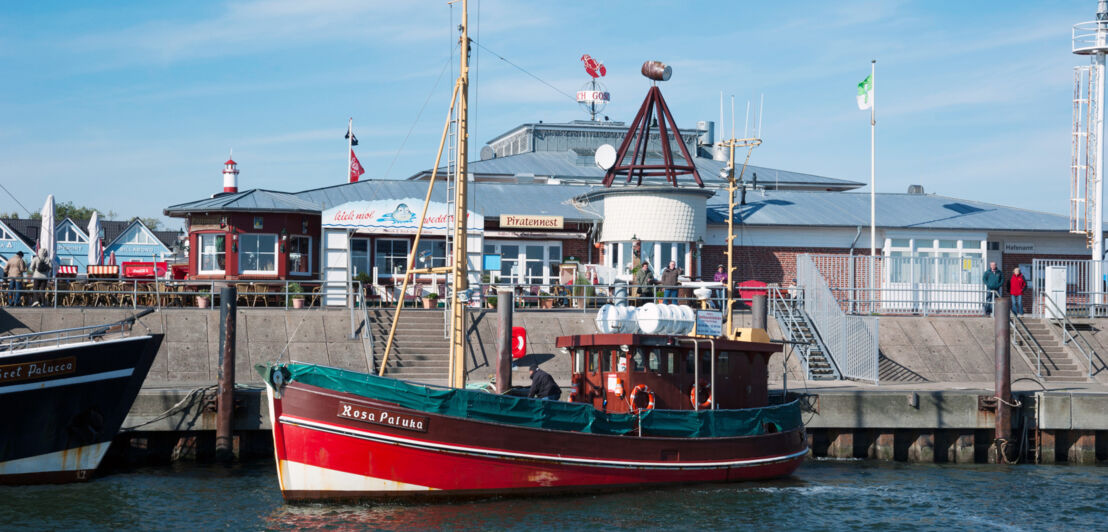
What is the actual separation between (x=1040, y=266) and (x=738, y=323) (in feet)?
47.2

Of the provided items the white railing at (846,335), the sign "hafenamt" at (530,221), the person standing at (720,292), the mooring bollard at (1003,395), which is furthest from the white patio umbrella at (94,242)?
the mooring bollard at (1003,395)

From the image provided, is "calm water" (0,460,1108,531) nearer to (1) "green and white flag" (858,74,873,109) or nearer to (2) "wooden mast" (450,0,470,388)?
(2) "wooden mast" (450,0,470,388)

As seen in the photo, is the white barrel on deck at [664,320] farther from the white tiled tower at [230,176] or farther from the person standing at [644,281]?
the white tiled tower at [230,176]

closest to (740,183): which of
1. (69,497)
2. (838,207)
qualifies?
(838,207)

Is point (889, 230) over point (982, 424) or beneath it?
A: over

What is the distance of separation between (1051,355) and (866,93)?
11.6 m

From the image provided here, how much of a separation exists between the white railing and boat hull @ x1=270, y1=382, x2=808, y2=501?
9400mm

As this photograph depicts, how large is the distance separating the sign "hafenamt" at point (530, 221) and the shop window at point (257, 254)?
7.21 m

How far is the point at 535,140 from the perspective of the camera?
172ft

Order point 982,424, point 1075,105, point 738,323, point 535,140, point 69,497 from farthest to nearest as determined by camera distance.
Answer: point 535,140 < point 1075,105 < point 738,323 < point 982,424 < point 69,497

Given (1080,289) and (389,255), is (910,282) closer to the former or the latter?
(1080,289)

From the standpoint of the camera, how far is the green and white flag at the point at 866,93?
121 ft

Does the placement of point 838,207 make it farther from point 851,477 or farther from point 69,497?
point 69,497

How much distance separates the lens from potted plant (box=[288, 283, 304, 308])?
1095 inches
